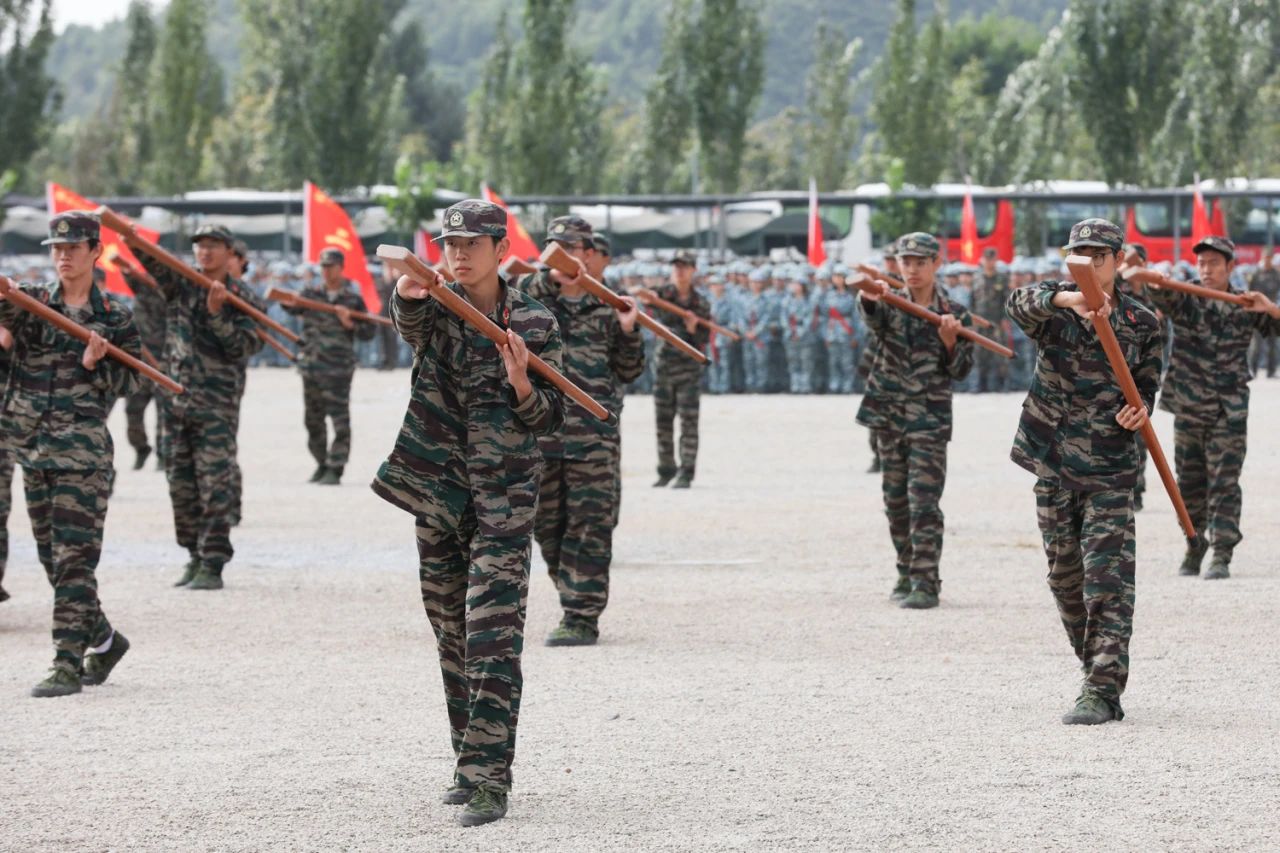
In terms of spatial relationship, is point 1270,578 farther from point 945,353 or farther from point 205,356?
point 205,356

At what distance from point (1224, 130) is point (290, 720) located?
35095mm

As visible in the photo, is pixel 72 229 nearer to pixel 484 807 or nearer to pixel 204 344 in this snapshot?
pixel 204 344

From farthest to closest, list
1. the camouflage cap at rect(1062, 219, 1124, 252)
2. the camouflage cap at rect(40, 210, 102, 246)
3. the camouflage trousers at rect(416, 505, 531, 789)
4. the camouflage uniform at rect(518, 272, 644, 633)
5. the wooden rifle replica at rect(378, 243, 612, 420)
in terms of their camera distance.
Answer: the camouflage uniform at rect(518, 272, 644, 633)
the camouflage cap at rect(40, 210, 102, 246)
the camouflage cap at rect(1062, 219, 1124, 252)
the camouflage trousers at rect(416, 505, 531, 789)
the wooden rifle replica at rect(378, 243, 612, 420)

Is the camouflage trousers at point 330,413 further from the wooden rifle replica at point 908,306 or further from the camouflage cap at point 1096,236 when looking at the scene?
the camouflage cap at point 1096,236

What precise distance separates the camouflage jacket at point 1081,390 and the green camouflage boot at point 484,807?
272 centimetres

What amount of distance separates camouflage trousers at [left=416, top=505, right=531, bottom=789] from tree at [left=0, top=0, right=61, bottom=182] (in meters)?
43.4

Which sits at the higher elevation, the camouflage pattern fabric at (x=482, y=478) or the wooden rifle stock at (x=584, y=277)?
the wooden rifle stock at (x=584, y=277)

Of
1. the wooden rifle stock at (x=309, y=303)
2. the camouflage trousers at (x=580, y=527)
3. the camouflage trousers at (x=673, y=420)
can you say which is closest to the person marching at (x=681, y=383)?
the camouflage trousers at (x=673, y=420)

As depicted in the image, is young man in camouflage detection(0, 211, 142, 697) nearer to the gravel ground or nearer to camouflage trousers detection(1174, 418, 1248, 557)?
the gravel ground

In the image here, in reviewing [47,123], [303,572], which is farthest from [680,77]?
[303,572]

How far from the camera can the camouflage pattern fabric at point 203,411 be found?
12258 mm

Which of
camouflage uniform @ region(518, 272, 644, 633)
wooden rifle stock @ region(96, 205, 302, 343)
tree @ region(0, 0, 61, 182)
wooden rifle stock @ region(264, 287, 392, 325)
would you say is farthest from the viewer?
tree @ region(0, 0, 61, 182)

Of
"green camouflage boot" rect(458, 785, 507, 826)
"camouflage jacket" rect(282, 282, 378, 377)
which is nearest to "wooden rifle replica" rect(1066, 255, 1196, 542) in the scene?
"green camouflage boot" rect(458, 785, 507, 826)

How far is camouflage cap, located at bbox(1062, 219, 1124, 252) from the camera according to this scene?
8086 millimetres
